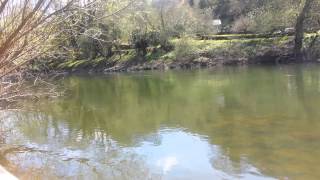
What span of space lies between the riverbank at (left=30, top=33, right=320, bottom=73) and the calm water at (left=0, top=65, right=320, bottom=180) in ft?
70.2

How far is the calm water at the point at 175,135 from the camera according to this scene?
573 inches

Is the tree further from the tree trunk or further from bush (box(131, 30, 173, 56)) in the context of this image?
bush (box(131, 30, 173, 56))

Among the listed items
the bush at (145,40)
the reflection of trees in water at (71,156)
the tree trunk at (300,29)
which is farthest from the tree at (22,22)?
the bush at (145,40)

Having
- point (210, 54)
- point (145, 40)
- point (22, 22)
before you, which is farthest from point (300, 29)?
point (22, 22)

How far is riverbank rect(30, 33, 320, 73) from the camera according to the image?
181 feet

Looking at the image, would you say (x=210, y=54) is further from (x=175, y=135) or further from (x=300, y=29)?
(x=175, y=135)

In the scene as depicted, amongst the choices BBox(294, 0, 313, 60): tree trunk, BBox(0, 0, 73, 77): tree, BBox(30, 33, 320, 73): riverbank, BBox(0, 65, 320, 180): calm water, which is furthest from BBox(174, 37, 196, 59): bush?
BBox(0, 0, 73, 77): tree

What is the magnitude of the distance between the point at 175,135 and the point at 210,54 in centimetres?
3941

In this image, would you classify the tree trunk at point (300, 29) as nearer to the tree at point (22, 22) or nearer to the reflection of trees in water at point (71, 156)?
the reflection of trees in water at point (71, 156)

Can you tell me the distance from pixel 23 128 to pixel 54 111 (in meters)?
5.35

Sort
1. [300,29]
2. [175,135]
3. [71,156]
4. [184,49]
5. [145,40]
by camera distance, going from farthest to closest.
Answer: [145,40], [184,49], [300,29], [175,135], [71,156]

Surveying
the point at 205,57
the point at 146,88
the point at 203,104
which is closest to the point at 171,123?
the point at 203,104

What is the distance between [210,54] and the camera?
191 feet

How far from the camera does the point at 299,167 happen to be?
13.5 meters
